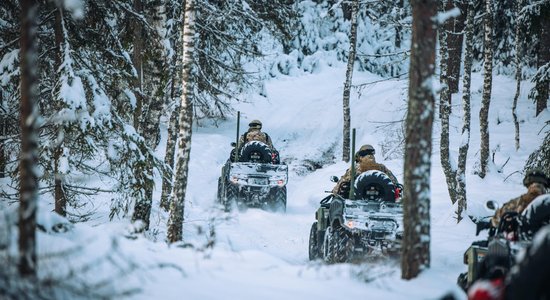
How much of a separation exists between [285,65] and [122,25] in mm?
22114

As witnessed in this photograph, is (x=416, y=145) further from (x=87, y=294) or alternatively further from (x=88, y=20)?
(x=88, y=20)

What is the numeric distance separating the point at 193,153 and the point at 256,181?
762 cm

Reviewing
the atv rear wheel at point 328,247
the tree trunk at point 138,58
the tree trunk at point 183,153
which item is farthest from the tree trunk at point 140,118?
the atv rear wheel at point 328,247

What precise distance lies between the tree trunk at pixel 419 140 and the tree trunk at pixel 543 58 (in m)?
7.84

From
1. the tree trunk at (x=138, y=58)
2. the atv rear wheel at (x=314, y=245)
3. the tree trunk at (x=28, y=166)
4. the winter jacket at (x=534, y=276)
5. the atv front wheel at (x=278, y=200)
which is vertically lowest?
the atv rear wheel at (x=314, y=245)

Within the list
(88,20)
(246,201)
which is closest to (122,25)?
(88,20)

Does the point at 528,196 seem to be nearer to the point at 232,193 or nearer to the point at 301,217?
the point at 301,217

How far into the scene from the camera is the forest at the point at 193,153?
5191 mm

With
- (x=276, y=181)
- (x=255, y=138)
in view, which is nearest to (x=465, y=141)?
(x=276, y=181)

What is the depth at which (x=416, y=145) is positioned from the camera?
5918 mm

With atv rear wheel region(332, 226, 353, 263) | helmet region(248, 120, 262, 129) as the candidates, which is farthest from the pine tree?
helmet region(248, 120, 262, 129)

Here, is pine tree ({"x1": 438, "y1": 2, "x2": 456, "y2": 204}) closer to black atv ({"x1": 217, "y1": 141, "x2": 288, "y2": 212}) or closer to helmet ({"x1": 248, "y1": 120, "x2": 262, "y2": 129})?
black atv ({"x1": 217, "y1": 141, "x2": 288, "y2": 212})

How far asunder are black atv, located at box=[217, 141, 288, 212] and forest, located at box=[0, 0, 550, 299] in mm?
369

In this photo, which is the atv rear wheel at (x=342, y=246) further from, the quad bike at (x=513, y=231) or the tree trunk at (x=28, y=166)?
the tree trunk at (x=28, y=166)
